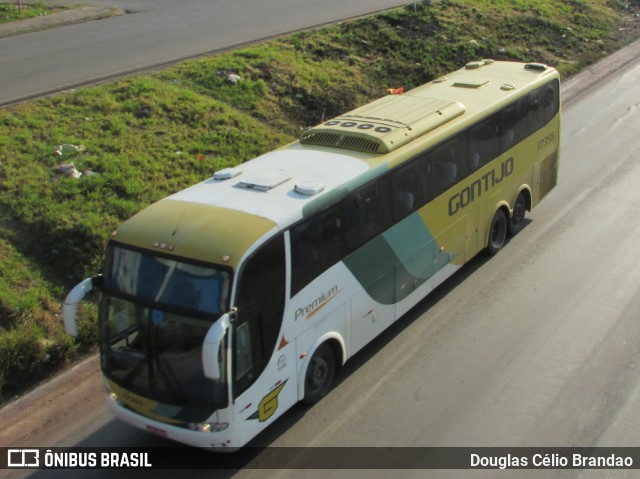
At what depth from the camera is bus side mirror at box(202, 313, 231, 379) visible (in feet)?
20.9

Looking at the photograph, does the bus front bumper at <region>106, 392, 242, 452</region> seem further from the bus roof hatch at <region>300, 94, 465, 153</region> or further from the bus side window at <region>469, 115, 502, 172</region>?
the bus side window at <region>469, 115, 502, 172</region>

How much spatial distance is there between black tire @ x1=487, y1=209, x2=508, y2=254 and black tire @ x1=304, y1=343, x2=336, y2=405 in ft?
13.6

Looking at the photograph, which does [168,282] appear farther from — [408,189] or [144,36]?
[144,36]

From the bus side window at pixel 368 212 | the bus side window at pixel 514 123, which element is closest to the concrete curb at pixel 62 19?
the bus side window at pixel 514 123

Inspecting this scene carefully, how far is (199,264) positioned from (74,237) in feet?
15.0

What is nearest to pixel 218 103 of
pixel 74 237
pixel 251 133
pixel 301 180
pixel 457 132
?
pixel 251 133

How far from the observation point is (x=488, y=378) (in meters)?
8.94

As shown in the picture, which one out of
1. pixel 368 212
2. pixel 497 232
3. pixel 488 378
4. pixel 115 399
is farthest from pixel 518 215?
pixel 115 399

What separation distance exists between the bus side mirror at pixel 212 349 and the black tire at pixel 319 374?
78.7 inches

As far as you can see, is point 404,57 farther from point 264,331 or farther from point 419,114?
point 264,331

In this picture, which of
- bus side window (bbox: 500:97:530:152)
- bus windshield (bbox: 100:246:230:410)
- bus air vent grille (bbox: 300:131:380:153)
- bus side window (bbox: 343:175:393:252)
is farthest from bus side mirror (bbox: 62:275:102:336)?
bus side window (bbox: 500:97:530:152)

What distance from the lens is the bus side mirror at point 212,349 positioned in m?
6.36

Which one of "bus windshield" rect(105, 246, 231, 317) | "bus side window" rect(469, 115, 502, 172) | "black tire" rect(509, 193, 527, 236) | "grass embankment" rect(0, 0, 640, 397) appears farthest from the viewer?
"black tire" rect(509, 193, 527, 236)

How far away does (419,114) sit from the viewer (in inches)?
408
